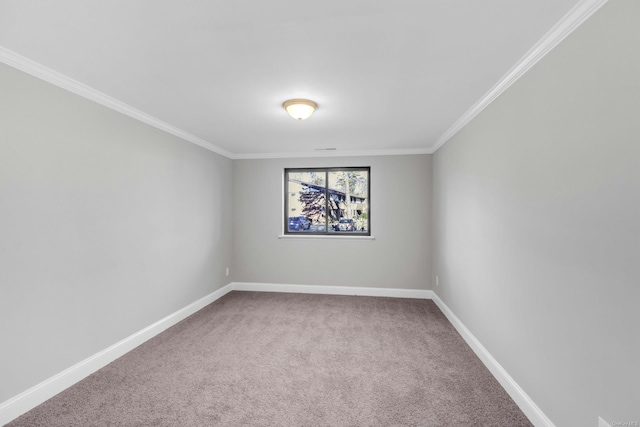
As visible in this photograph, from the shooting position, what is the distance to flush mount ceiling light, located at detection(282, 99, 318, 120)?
2.66 metres

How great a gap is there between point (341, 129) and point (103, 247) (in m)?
2.76

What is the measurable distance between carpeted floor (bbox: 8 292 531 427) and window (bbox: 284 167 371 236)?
5.83ft

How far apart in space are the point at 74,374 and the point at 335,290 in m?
3.44

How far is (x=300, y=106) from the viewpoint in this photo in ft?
8.77

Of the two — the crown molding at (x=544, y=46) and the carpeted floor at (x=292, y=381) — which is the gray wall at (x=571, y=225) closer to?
the crown molding at (x=544, y=46)

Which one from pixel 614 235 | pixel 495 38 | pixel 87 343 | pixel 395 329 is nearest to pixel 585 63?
pixel 495 38

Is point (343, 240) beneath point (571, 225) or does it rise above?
beneath

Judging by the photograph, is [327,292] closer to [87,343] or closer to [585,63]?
[87,343]

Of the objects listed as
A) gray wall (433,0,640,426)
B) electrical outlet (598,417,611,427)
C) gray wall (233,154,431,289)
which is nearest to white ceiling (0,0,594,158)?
gray wall (433,0,640,426)

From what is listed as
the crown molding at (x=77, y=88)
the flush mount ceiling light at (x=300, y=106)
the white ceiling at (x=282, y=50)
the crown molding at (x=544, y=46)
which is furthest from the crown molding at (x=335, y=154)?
the flush mount ceiling light at (x=300, y=106)

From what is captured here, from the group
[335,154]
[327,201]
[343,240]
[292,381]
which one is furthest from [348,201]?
[292,381]

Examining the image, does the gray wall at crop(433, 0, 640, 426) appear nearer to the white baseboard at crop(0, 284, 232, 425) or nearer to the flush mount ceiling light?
the flush mount ceiling light

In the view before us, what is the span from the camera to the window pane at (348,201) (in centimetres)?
510

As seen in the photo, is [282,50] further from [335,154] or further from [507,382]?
[335,154]
